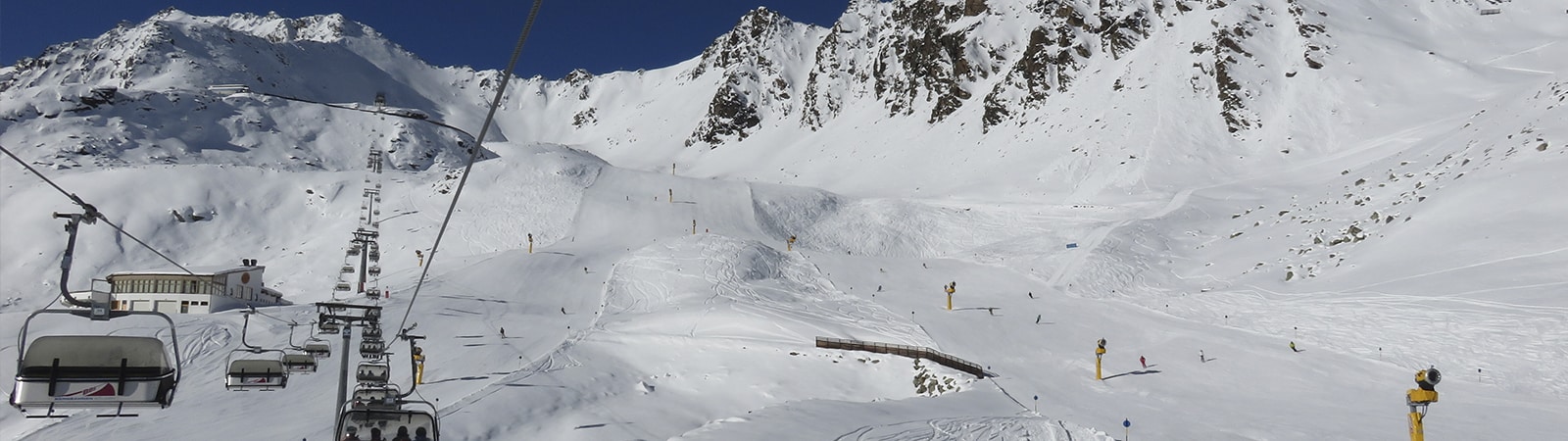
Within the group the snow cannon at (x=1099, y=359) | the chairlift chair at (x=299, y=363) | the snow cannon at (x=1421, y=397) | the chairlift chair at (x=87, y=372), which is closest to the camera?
the chairlift chair at (x=87, y=372)

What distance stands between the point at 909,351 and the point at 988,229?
1077 inches

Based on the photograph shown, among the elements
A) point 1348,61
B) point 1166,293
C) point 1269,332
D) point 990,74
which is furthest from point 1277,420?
point 990,74

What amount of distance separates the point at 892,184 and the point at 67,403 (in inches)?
2819

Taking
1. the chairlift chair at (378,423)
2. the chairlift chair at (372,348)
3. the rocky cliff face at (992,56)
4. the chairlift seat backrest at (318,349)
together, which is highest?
the rocky cliff face at (992,56)

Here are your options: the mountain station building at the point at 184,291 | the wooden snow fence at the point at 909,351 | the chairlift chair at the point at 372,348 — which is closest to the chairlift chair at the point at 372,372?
the chairlift chair at the point at 372,348

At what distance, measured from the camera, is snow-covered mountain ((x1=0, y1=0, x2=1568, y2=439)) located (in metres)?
23.6

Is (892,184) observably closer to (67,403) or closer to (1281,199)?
(1281,199)

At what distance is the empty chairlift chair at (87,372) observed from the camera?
8031mm

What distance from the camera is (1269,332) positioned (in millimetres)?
28391

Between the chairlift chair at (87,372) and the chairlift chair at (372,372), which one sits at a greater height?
the chairlift chair at (87,372)

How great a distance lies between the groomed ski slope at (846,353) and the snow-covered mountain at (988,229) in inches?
7.0

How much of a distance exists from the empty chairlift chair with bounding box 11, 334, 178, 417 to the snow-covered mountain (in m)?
2.82

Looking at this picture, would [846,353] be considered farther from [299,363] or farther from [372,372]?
[299,363]

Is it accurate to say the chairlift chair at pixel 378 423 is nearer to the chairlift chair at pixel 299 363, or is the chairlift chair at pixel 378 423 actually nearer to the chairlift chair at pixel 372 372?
the chairlift chair at pixel 372 372
